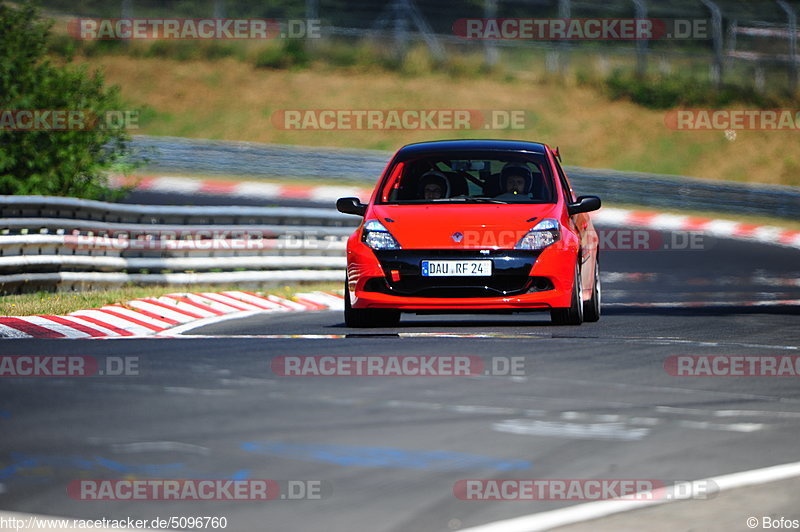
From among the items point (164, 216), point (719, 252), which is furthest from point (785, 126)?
point (164, 216)

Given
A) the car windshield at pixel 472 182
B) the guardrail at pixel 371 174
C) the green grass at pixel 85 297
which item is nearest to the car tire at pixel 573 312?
the car windshield at pixel 472 182

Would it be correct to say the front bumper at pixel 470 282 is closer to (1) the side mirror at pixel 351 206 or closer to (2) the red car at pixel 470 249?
(2) the red car at pixel 470 249

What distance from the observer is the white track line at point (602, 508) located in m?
5.00

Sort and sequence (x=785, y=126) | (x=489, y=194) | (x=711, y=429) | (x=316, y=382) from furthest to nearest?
(x=785, y=126) → (x=489, y=194) → (x=316, y=382) → (x=711, y=429)

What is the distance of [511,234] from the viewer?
1140 centimetres

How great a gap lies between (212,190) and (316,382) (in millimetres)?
22436

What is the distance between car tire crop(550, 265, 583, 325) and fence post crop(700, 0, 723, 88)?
25.1 meters

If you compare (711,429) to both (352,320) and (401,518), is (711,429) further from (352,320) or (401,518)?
(352,320)

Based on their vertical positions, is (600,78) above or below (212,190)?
above

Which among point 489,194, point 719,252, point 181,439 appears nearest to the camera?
point 181,439

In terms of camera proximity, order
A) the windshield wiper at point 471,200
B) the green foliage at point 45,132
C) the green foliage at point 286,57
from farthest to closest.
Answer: the green foliage at point 286,57 < the green foliage at point 45,132 < the windshield wiper at point 471,200

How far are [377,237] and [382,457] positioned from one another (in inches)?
217

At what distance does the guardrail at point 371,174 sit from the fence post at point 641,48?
598 centimetres

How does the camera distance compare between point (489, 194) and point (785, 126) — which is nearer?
point (489, 194)
